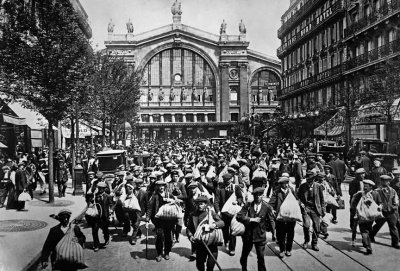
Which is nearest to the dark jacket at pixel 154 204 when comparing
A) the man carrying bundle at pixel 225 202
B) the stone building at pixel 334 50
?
the man carrying bundle at pixel 225 202

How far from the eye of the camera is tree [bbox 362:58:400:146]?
719 inches

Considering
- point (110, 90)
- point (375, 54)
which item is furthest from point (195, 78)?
point (375, 54)

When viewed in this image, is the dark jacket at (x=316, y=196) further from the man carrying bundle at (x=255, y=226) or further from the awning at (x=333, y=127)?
the awning at (x=333, y=127)

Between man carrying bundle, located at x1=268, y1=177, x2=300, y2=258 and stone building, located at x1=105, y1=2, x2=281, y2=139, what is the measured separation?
232 feet

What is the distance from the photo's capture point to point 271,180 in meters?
17.3

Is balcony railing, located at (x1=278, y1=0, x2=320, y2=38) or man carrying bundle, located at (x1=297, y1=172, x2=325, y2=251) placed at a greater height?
balcony railing, located at (x1=278, y1=0, x2=320, y2=38)

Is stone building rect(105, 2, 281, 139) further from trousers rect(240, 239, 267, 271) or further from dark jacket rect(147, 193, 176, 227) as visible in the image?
trousers rect(240, 239, 267, 271)

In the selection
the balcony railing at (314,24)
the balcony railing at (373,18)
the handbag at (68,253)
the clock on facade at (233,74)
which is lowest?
the handbag at (68,253)

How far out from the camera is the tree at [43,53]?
579 inches

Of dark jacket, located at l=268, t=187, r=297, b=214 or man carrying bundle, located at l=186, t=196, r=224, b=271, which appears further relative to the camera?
dark jacket, located at l=268, t=187, r=297, b=214

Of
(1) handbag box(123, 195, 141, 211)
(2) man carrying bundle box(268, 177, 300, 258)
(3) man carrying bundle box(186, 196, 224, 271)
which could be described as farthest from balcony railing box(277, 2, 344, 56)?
(3) man carrying bundle box(186, 196, 224, 271)

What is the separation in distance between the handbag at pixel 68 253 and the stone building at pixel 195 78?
239 feet

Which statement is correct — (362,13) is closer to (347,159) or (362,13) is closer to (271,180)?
(347,159)

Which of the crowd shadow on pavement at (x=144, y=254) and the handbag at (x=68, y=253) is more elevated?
the handbag at (x=68, y=253)
